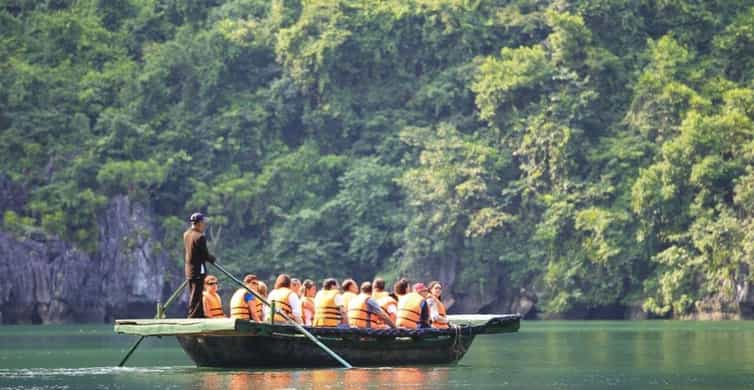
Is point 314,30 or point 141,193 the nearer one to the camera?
point 141,193

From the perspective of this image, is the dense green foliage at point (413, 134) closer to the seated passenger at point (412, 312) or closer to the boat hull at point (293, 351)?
the seated passenger at point (412, 312)

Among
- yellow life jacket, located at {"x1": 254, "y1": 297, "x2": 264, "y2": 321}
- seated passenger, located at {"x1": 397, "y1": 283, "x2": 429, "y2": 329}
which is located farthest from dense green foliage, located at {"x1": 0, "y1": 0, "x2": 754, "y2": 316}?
yellow life jacket, located at {"x1": 254, "y1": 297, "x2": 264, "y2": 321}

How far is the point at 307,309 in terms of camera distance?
37.3 meters

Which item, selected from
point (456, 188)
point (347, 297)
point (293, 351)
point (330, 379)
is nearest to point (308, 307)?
point (347, 297)

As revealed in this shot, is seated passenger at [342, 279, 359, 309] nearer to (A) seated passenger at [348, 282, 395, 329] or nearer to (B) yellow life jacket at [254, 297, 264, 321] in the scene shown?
(A) seated passenger at [348, 282, 395, 329]

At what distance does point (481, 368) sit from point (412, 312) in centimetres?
174

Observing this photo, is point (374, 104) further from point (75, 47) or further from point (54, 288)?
point (54, 288)

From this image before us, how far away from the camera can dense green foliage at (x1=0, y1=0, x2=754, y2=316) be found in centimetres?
7525

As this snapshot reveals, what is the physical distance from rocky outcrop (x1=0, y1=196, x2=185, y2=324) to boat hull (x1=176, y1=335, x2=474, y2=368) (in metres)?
38.5

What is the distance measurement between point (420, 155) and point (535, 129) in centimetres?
521

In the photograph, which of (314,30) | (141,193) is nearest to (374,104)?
(314,30)

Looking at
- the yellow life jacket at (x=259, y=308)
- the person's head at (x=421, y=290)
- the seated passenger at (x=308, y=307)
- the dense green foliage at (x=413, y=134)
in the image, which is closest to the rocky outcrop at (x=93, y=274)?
the dense green foliage at (x=413, y=134)

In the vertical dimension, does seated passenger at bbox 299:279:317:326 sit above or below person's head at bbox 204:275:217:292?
below

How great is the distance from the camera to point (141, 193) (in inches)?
3071
